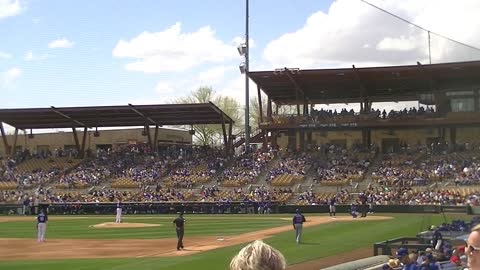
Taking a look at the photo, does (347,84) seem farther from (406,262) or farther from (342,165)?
(406,262)

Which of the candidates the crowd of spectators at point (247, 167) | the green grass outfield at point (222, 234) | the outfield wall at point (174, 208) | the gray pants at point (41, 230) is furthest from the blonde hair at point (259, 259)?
the crowd of spectators at point (247, 167)

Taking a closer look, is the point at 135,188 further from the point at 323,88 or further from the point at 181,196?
the point at 323,88

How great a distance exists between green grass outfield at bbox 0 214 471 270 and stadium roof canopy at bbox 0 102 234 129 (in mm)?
21057

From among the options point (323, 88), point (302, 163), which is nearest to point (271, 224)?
point (302, 163)

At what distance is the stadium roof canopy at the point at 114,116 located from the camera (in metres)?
64.5

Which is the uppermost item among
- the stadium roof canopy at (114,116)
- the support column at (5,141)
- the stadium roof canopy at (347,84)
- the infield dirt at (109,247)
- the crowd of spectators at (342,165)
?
the stadium roof canopy at (347,84)

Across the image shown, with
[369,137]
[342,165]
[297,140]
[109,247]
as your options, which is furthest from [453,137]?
[109,247]

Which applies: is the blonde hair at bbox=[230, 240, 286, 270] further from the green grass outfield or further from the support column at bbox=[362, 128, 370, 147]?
the support column at bbox=[362, 128, 370, 147]

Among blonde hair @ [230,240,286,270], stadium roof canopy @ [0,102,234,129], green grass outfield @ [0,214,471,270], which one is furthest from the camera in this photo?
stadium roof canopy @ [0,102,234,129]

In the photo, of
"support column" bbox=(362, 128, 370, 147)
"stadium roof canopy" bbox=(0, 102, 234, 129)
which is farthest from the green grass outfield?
"support column" bbox=(362, 128, 370, 147)

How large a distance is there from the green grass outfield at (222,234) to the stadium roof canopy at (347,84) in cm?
2019

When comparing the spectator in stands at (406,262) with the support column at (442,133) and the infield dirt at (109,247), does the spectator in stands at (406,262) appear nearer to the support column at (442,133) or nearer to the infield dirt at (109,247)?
the infield dirt at (109,247)

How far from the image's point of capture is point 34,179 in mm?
64500

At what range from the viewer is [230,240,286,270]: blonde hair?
3346 mm
